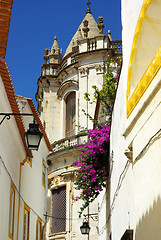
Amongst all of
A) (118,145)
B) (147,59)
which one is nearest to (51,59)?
(118,145)

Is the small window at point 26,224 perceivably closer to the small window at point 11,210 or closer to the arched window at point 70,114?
the small window at point 11,210

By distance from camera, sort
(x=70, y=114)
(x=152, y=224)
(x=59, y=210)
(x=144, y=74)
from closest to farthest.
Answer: (x=152, y=224)
(x=144, y=74)
(x=59, y=210)
(x=70, y=114)

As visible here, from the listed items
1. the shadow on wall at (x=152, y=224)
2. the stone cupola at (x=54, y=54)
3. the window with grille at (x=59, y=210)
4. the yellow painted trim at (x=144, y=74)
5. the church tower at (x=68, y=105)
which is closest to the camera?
the shadow on wall at (x=152, y=224)

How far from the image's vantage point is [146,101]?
6.95 m

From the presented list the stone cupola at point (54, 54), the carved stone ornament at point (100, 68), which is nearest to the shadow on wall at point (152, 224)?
the carved stone ornament at point (100, 68)

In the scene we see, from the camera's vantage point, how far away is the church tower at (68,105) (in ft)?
83.1

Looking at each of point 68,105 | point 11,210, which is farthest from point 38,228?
point 68,105

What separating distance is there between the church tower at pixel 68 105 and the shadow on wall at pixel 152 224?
16.0 metres

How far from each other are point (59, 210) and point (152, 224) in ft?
65.0

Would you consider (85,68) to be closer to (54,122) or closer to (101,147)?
(54,122)

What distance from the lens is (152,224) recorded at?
6.48 m

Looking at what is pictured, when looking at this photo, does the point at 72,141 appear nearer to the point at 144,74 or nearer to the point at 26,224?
the point at 26,224

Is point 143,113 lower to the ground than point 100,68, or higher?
lower

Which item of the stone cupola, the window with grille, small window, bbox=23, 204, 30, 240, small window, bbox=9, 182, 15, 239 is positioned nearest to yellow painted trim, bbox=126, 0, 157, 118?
small window, bbox=9, 182, 15, 239
